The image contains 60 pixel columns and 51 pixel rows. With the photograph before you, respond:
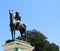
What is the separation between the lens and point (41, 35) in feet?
183

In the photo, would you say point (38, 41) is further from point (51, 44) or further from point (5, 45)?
point (5, 45)

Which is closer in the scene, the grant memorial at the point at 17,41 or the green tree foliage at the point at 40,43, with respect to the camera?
the grant memorial at the point at 17,41

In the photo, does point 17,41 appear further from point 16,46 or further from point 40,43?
point 40,43

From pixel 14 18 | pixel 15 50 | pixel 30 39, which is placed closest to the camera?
pixel 15 50

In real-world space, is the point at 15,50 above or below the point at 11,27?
below

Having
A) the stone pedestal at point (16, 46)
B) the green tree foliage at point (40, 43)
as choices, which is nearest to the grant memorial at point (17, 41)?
the stone pedestal at point (16, 46)

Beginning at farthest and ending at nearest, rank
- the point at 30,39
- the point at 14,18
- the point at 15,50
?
the point at 30,39 < the point at 14,18 < the point at 15,50

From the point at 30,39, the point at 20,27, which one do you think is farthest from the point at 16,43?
the point at 30,39

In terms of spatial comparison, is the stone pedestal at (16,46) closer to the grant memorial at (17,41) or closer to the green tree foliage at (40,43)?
the grant memorial at (17,41)

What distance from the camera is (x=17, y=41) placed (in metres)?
23.1

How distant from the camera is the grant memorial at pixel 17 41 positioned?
2284cm

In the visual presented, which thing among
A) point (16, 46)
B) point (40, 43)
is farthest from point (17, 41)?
point (40, 43)

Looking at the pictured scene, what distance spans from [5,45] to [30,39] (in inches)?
1211

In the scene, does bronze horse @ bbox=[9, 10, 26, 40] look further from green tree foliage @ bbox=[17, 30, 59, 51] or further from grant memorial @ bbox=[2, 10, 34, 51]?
green tree foliage @ bbox=[17, 30, 59, 51]
